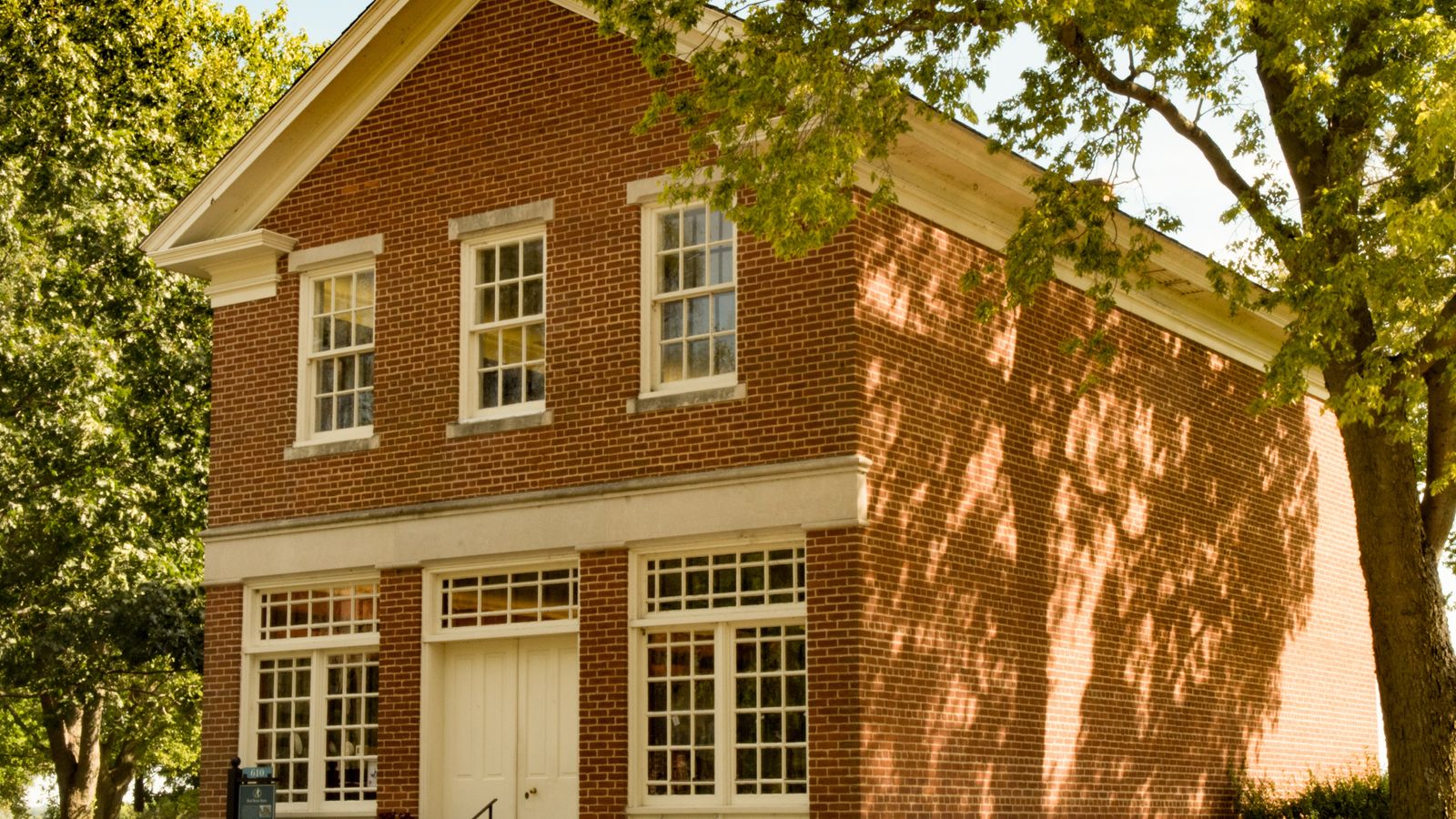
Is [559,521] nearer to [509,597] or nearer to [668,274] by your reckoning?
[509,597]

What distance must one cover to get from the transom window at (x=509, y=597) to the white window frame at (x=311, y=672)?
3.13 ft

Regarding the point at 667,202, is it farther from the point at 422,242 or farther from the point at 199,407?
the point at 199,407

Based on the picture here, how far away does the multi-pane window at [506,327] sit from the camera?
17.2 m

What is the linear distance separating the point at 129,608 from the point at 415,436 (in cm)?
947

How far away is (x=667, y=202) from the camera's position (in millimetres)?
16125

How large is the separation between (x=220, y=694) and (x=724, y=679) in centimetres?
621

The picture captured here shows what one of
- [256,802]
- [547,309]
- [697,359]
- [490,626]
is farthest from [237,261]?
[256,802]

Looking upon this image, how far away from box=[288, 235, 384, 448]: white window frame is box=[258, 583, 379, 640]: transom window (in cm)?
154

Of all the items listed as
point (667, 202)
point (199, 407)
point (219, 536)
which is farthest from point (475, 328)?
point (199, 407)

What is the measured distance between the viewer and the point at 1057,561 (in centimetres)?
1781

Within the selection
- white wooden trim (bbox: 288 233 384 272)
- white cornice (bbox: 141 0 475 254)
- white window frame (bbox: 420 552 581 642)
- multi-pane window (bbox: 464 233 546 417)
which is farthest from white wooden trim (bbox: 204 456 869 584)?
white cornice (bbox: 141 0 475 254)

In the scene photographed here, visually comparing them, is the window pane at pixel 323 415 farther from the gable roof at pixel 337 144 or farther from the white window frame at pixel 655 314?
the white window frame at pixel 655 314

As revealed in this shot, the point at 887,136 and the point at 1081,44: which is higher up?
the point at 1081,44

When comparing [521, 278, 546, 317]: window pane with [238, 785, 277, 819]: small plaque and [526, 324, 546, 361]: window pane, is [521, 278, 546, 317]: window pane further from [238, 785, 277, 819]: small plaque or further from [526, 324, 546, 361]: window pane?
[238, 785, 277, 819]: small plaque
